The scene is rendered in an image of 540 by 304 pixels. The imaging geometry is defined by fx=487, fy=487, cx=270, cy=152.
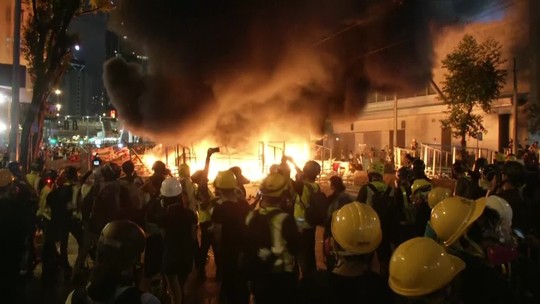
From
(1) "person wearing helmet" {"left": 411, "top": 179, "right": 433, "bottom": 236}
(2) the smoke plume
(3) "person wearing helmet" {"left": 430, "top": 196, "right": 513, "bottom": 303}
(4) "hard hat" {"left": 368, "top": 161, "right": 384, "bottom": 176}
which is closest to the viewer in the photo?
(3) "person wearing helmet" {"left": 430, "top": 196, "right": 513, "bottom": 303}

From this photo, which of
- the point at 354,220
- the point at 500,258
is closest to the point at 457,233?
the point at 500,258

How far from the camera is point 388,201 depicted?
16.0 feet

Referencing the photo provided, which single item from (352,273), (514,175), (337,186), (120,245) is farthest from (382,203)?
(120,245)

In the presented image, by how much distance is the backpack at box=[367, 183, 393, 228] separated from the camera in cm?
480

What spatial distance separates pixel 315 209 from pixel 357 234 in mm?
2700

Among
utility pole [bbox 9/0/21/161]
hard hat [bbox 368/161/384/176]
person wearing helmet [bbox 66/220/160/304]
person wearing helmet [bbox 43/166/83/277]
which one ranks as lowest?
person wearing helmet [bbox 43/166/83/277]

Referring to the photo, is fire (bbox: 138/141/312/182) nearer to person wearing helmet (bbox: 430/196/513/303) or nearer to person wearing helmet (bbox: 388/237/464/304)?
person wearing helmet (bbox: 430/196/513/303)

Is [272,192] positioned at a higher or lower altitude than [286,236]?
higher

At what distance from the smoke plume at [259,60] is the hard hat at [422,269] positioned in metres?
15.4

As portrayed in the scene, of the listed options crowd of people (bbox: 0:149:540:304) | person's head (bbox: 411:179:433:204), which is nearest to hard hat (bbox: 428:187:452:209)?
crowd of people (bbox: 0:149:540:304)

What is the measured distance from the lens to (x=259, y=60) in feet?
56.5

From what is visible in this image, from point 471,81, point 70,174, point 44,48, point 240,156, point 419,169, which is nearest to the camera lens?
point 419,169

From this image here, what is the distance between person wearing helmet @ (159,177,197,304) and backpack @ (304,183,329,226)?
4.04ft

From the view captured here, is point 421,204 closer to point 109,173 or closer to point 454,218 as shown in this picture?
point 454,218
